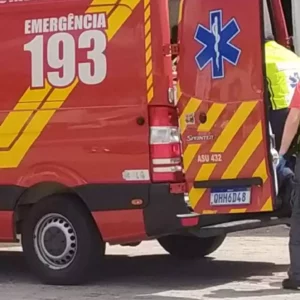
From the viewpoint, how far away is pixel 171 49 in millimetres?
8203

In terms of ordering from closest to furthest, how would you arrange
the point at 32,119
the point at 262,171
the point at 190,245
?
the point at 262,171 → the point at 32,119 → the point at 190,245

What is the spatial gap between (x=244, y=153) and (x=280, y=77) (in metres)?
0.72

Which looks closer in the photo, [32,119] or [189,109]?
[189,109]

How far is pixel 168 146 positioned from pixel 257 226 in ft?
3.40

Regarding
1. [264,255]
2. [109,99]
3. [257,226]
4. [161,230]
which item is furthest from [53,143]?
[264,255]

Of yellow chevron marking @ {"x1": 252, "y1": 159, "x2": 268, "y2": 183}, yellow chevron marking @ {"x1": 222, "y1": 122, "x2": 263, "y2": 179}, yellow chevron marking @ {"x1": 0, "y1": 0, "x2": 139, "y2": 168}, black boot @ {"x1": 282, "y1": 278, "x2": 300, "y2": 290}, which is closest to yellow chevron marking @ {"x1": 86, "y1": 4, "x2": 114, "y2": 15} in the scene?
yellow chevron marking @ {"x1": 0, "y1": 0, "x2": 139, "y2": 168}

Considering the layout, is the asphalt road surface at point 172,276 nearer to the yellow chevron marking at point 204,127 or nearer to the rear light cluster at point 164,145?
the rear light cluster at point 164,145

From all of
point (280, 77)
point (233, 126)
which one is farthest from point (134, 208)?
point (280, 77)

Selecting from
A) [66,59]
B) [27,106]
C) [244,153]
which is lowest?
[244,153]

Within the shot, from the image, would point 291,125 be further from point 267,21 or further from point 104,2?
point 104,2

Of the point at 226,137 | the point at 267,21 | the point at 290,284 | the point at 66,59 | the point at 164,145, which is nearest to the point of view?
the point at 226,137

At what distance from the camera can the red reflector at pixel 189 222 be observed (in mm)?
8117

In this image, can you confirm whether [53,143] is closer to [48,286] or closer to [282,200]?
[48,286]

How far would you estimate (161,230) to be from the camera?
322 inches
